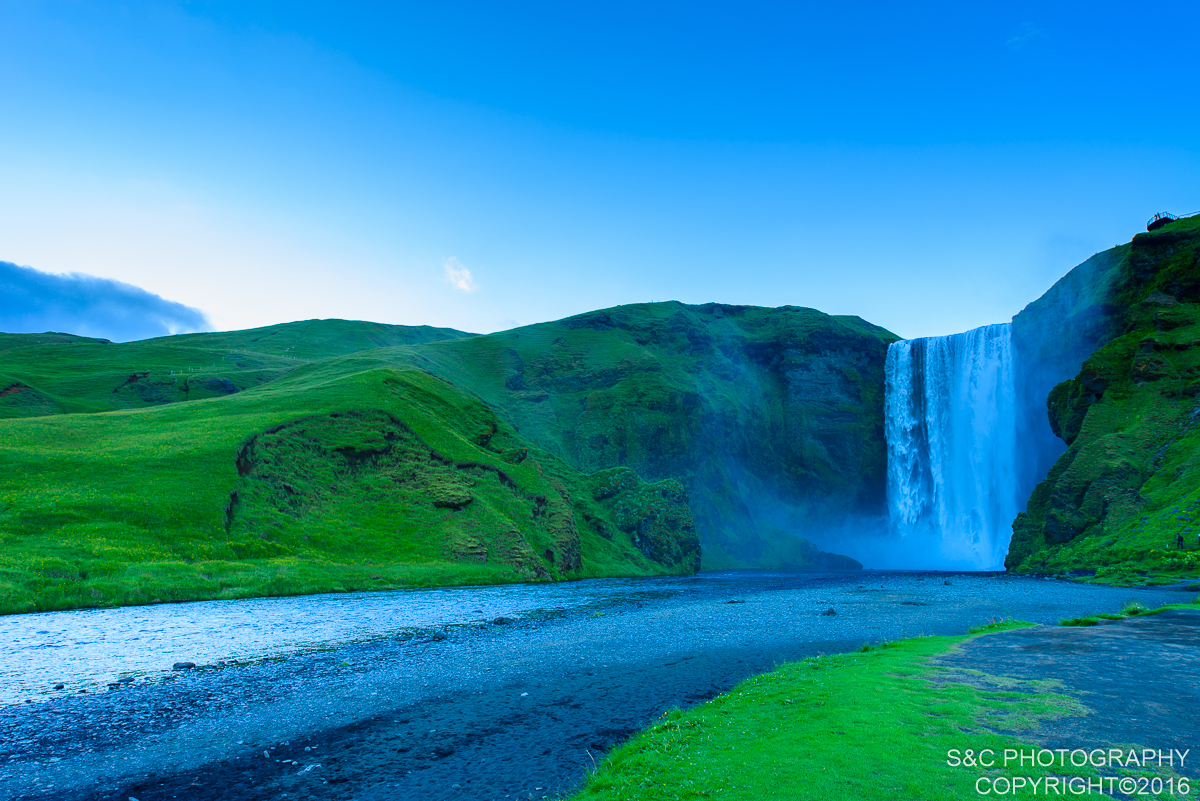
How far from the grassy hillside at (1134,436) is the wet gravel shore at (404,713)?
38.3 m

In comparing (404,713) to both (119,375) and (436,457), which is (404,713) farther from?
(119,375)

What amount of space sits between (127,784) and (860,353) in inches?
6846

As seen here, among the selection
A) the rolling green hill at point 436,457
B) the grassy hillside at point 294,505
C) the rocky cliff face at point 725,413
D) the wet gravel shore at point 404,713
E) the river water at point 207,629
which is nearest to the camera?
the wet gravel shore at point 404,713

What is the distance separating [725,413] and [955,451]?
52.4m

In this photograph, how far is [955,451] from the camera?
12456cm

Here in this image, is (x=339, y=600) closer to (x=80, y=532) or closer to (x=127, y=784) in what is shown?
(x=80, y=532)

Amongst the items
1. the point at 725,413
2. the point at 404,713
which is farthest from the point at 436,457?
the point at 725,413

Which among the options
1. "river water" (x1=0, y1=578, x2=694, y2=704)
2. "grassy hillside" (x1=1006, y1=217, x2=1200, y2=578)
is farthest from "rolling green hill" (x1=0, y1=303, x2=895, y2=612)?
"grassy hillside" (x1=1006, y1=217, x2=1200, y2=578)

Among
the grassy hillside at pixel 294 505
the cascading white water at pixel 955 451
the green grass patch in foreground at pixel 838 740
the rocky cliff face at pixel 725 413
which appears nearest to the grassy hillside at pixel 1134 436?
the cascading white water at pixel 955 451

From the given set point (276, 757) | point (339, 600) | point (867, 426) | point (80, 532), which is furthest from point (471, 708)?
point (867, 426)

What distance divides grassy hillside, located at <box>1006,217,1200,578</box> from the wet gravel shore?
1508 inches

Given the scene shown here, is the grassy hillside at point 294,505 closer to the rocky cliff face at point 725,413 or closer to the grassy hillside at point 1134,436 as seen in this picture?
the rocky cliff face at point 725,413

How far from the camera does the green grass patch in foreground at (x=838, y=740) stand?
8812mm

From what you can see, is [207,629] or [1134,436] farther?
[1134,436]
